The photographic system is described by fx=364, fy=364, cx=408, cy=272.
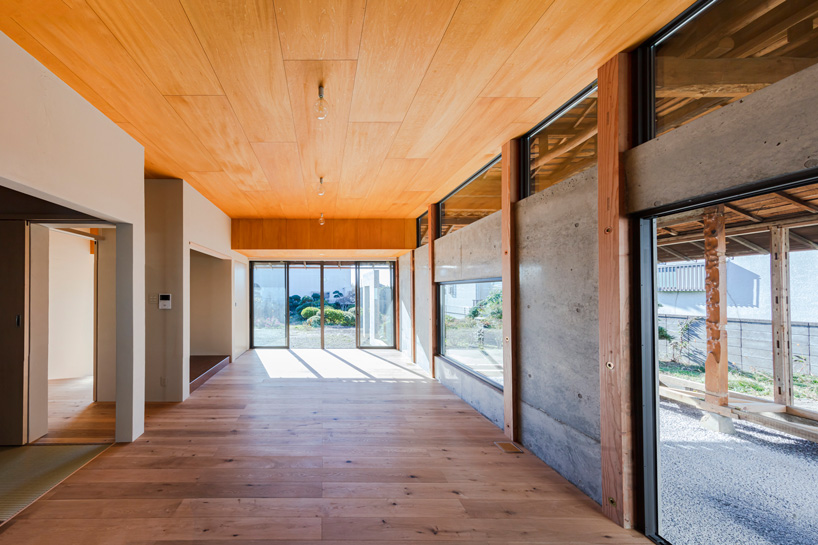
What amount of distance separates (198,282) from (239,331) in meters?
1.35

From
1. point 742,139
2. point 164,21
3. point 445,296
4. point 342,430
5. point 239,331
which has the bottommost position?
point 342,430

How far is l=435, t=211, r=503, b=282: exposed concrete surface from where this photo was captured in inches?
155

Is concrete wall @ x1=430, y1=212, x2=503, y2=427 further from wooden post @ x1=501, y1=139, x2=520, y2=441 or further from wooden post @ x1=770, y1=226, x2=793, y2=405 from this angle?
wooden post @ x1=770, y1=226, x2=793, y2=405

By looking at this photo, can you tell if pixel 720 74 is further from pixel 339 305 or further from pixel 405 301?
pixel 339 305

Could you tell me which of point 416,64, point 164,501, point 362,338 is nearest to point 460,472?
point 164,501

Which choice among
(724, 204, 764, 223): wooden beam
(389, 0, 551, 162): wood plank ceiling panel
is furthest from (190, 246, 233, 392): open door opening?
(724, 204, 764, 223): wooden beam

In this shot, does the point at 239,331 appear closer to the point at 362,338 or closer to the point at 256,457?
the point at 362,338

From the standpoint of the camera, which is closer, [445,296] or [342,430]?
[342,430]

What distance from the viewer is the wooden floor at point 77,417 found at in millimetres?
3629

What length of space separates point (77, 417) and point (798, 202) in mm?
6384

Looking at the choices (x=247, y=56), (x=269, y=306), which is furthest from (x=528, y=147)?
(x=269, y=306)

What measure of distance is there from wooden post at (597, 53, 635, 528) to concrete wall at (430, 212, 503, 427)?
159 centimetres

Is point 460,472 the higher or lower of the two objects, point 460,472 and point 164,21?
the lower

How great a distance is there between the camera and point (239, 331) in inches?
315
